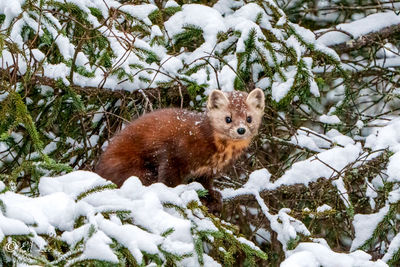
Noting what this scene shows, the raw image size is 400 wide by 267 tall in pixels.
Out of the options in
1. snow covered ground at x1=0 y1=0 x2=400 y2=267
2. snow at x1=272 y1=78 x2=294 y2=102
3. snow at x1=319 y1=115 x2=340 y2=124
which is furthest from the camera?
snow at x1=319 y1=115 x2=340 y2=124

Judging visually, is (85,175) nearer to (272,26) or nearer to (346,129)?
(272,26)

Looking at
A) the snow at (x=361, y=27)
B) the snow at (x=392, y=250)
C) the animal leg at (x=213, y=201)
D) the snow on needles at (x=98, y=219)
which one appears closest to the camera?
the snow on needles at (x=98, y=219)

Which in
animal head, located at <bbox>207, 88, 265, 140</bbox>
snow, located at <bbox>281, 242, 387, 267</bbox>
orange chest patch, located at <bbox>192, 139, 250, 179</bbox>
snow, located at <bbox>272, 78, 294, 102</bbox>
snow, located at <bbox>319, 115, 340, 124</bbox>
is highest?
snow, located at <bbox>272, 78, 294, 102</bbox>

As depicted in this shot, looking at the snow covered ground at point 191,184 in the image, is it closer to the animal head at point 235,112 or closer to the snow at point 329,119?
the snow at point 329,119

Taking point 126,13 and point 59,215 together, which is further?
point 126,13

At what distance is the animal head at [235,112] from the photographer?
675 cm

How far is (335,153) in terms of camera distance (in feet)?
21.9

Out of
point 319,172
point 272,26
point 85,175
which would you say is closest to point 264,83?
point 272,26

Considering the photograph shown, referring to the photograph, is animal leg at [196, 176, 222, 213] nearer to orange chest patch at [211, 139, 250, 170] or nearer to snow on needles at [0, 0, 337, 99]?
orange chest patch at [211, 139, 250, 170]

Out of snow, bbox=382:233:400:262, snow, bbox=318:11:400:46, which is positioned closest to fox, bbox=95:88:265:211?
snow, bbox=382:233:400:262

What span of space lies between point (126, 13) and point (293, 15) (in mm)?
3227

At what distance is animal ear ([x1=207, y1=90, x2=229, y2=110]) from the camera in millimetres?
6746

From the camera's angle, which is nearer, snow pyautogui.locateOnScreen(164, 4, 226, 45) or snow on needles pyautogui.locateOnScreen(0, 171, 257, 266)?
snow on needles pyautogui.locateOnScreen(0, 171, 257, 266)

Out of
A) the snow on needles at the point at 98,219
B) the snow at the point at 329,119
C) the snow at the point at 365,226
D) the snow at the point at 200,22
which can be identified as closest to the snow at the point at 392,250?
the snow at the point at 365,226
